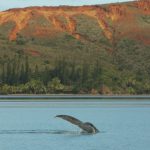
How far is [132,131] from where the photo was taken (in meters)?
64.7

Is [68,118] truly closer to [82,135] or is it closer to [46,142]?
[82,135]

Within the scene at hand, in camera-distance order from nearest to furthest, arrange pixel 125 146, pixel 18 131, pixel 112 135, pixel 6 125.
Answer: pixel 125 146
pixel 112 135
pixel 18 131
pixel 6 125

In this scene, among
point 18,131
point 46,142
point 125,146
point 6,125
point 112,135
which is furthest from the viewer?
point 6,125

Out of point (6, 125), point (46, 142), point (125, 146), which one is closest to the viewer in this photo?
point (125, 146)

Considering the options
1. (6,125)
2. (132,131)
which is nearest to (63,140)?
(132,131)

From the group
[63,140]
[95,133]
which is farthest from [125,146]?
[95,133]

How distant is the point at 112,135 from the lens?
198 feet

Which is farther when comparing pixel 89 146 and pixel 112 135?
pixel 112 135

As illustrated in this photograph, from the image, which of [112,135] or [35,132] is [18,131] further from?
[112,135]

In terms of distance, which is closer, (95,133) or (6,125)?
(95,133)

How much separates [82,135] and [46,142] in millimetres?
7368

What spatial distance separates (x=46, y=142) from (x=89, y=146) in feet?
15.4

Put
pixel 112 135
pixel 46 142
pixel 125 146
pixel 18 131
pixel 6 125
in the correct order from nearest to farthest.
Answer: pixel 125 146 → pixel 46 142 → pixel 112 135 → pixel 18 131 → pixel 6 125

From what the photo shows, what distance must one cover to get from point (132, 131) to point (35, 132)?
928 centimetres
